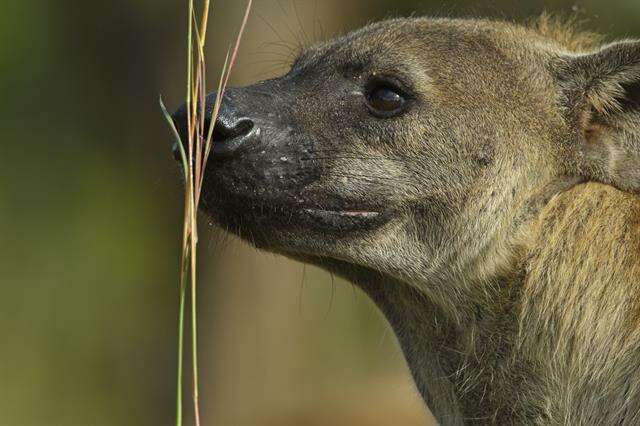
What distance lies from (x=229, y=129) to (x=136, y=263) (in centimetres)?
1318

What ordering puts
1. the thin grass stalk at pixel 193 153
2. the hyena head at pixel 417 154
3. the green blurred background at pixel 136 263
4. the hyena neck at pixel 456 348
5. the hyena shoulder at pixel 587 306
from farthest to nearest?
1. the green blurred background at pixel 136 263
2. the hyena neck at pixel 456 348
3. the hyena head at pixel 417 154
4. the hyena shoulder at pixel 587 306
5. the thin grass stalk at pixel 193 153

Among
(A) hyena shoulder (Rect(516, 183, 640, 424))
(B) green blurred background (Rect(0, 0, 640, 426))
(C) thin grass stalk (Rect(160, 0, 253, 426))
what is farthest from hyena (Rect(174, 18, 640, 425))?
(B) green blurred background (Rect(0, 0, 640, 426))

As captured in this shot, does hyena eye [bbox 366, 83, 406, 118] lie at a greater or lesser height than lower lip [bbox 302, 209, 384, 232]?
greater

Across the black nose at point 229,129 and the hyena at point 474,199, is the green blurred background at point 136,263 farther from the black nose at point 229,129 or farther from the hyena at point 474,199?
the black nose at point 229,129

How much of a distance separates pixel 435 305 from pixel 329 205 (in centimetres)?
64

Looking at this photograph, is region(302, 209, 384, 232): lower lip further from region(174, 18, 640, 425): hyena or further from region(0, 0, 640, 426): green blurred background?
region(0, 0, 640, 426): green blurred background

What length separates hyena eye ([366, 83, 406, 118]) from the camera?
15.7ft

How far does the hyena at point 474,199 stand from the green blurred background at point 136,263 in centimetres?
161

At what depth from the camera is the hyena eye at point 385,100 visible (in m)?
4.80

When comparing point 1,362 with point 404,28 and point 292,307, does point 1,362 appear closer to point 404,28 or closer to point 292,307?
point 292,307

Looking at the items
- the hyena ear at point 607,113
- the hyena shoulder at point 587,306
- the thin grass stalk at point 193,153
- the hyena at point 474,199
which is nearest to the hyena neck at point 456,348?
the hyena at point 474,199

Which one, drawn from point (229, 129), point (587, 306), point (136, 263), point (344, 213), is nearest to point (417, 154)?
point (344, 213)

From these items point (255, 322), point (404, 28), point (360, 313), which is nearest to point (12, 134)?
point (360, 313)

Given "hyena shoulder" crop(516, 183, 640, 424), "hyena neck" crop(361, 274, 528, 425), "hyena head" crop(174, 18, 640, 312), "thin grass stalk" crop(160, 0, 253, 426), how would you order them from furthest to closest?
1. "hyena neck" crop(361, 274, 528, 425)
2. "hyena head" crop(174, 18, 640, 312)
3. "hyena shoulder" crop(516, 183, 640, 424)
4. "thin grass stalk" crop(160, 0, 253, 426)
